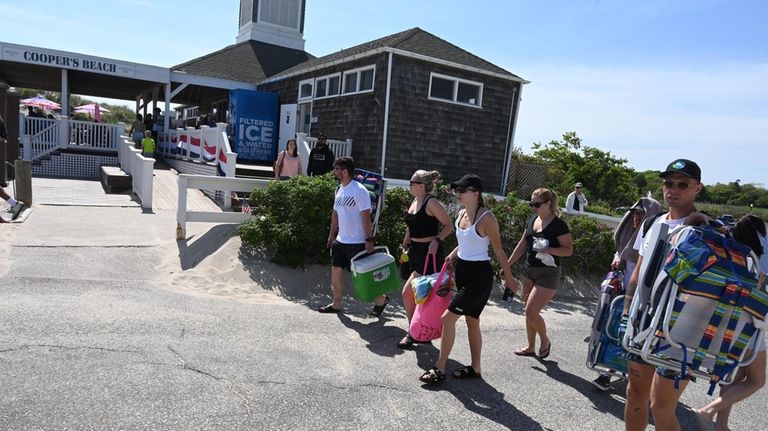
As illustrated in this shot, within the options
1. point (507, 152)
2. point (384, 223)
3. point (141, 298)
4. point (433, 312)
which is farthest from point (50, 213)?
point (507, 152)

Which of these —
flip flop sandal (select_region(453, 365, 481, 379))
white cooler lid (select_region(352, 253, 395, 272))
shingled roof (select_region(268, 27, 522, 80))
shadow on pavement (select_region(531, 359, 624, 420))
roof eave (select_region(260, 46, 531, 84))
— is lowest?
shadow on pavement (select_region(531, 359, 624, 420))

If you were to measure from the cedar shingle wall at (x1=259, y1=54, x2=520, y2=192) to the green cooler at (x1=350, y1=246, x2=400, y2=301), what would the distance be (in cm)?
798

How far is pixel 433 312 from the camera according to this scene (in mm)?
4523

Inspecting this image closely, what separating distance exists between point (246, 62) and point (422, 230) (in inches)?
720

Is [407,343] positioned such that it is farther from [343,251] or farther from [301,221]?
[301,221]

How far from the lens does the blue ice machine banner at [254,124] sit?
684 inches

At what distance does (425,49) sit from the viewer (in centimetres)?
1379

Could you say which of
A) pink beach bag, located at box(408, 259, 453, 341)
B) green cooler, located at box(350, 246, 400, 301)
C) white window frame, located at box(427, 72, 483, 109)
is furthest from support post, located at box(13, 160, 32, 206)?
white window frame, located at box(427, 72, 483, 109)

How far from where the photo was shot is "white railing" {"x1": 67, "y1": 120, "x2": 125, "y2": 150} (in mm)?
16859

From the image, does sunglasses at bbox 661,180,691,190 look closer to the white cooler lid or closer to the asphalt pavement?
the asphalt pavement

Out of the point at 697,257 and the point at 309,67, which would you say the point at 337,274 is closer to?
the point at 697,257

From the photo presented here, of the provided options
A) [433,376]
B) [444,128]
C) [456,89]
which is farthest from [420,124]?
[433,376]

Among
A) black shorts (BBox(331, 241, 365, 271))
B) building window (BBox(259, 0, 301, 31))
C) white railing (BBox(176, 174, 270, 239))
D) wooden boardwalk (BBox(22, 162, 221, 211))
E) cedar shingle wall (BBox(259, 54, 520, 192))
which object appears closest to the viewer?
black shorts (BBox(331, 241, 365, 271))

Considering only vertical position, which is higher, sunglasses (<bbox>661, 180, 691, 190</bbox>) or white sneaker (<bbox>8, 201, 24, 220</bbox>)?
sunglasses (<bbox>661, 180, 691, 190</bbox>)
